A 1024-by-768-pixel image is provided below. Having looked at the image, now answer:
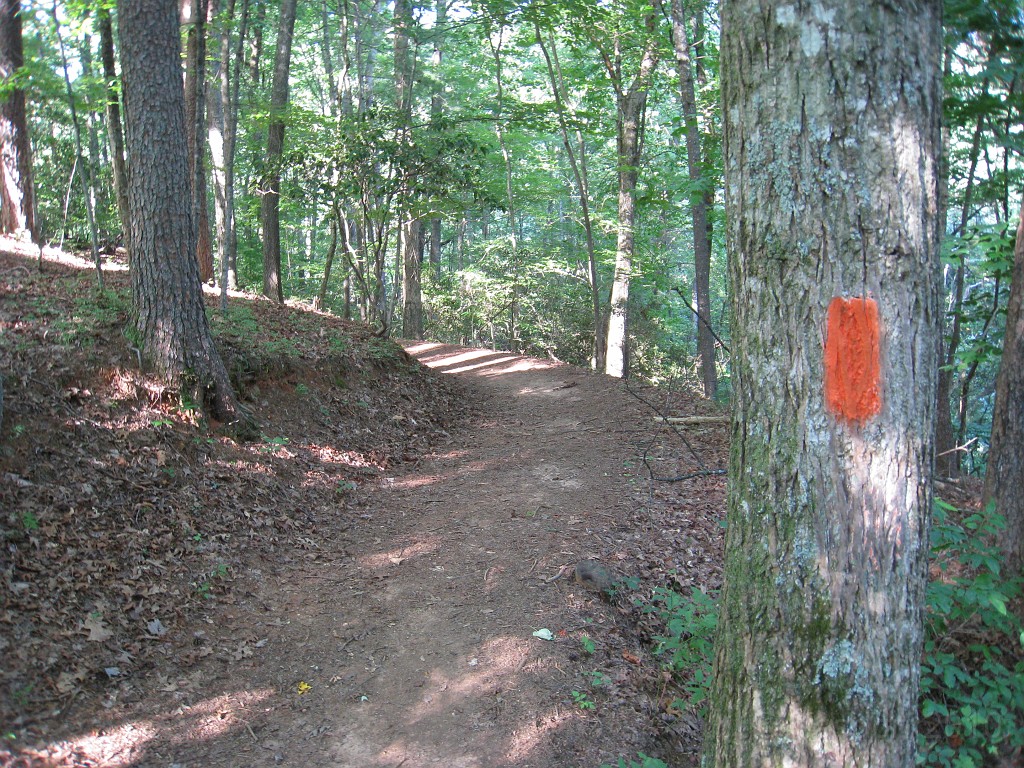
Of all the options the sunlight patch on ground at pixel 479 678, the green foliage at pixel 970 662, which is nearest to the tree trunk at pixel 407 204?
the sunlight patch on ground at pixel 479 678

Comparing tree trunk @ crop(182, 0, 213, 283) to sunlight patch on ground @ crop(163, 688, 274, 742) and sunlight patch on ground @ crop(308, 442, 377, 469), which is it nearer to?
sunlight patch on ground @ crop(308, 442, 377, 469)

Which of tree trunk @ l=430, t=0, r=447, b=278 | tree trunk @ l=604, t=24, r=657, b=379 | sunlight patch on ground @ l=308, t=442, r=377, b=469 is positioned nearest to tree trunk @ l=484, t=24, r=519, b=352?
tree trunk @ l=430, t=0, r=447, b=278

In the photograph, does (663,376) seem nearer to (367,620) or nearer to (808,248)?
(367,620)

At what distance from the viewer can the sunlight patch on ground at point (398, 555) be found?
595 cm

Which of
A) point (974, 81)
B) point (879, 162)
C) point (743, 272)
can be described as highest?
point (974, 81)

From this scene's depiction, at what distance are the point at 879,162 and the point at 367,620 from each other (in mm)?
4387

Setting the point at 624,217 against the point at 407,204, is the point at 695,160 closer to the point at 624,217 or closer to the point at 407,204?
the point at 624,217

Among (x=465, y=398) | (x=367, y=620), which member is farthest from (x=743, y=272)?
(x=465, y=398)

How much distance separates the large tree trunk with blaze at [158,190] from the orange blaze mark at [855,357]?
6.32m

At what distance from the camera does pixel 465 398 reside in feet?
39.9

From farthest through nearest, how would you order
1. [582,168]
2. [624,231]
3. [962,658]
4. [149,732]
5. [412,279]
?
[412,279] → [582,168] → [624,231] → [962,658] → [149,732]

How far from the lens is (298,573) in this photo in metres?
5.65

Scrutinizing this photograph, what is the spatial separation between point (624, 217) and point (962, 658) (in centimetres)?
1084

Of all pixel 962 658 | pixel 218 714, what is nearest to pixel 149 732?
pixel 218 714
